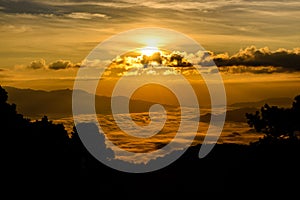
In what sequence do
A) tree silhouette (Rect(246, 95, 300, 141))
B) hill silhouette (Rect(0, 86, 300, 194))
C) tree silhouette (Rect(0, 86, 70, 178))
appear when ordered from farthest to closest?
1. tree silhouette (Rect(246, 95, 300, 141))
2. hill silhouette (Rect(0, 86, 300, 194))
3. tree silhouette (Rect(0, 86, 70, 178))

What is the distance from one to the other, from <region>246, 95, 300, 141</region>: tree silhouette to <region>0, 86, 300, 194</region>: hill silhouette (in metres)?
3.32

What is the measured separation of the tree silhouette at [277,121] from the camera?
7950 centimetres

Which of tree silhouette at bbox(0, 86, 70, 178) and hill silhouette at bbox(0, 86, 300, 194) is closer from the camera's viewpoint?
tree silhouette at bbox(0, 86, 70, 178)

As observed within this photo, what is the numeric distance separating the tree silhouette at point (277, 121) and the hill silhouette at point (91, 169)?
10.9 feet

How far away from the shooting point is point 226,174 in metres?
81.9

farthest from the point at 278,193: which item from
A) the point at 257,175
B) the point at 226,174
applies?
the point at 226,174

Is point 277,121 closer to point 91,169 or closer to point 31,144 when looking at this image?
point 91,169

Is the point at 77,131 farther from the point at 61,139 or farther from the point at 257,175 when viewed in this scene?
the point at 257,175

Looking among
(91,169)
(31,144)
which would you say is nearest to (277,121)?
(91,169)

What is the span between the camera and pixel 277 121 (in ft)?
264

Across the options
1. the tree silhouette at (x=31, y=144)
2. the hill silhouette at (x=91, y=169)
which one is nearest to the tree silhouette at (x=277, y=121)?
the hill silhouette at (x=91, y=169)

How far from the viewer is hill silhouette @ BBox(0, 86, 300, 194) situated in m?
62.5

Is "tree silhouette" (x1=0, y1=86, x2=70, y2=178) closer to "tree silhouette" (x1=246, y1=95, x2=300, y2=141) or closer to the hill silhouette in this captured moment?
the hill silhouette

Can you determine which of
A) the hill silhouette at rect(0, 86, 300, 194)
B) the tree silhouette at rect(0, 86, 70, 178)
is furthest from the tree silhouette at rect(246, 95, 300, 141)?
the tree silhouette at rect(0, 86, 70, 178)
